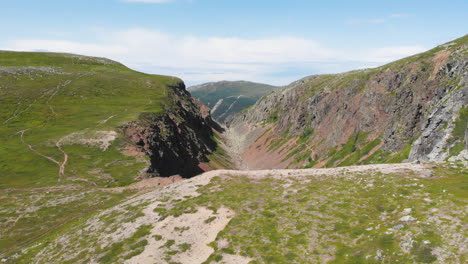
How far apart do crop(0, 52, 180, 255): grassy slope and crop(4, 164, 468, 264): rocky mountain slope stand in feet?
31.2

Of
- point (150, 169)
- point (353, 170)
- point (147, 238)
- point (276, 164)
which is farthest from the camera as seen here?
point (276, 164)

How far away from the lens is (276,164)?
134 m

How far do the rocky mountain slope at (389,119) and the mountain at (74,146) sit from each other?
45.4 m

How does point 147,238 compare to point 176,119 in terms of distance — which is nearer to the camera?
point 147,238

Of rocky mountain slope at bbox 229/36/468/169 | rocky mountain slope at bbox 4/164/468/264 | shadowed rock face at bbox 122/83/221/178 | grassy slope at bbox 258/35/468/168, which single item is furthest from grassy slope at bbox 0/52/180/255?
grassy slope at bbox 258/35/468/168

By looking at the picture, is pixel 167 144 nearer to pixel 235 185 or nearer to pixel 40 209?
pixel 40 209

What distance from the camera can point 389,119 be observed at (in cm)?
10125

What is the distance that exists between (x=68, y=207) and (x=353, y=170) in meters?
39.6

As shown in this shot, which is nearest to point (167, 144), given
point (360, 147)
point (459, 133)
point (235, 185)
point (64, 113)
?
point (64, 113)

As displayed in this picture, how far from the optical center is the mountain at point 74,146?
44938 millimetres

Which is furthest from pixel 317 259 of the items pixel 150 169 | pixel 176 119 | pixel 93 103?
pixel 93 103

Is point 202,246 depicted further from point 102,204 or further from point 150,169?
point 150,169

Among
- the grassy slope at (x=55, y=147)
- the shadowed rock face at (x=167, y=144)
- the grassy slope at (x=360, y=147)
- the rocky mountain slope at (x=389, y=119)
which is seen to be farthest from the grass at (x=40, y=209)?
the grassy slope at (x=360, y=147)

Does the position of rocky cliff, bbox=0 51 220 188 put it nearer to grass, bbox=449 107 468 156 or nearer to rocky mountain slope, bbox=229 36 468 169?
rocky mountain slope, bbox=229 36 468 169
